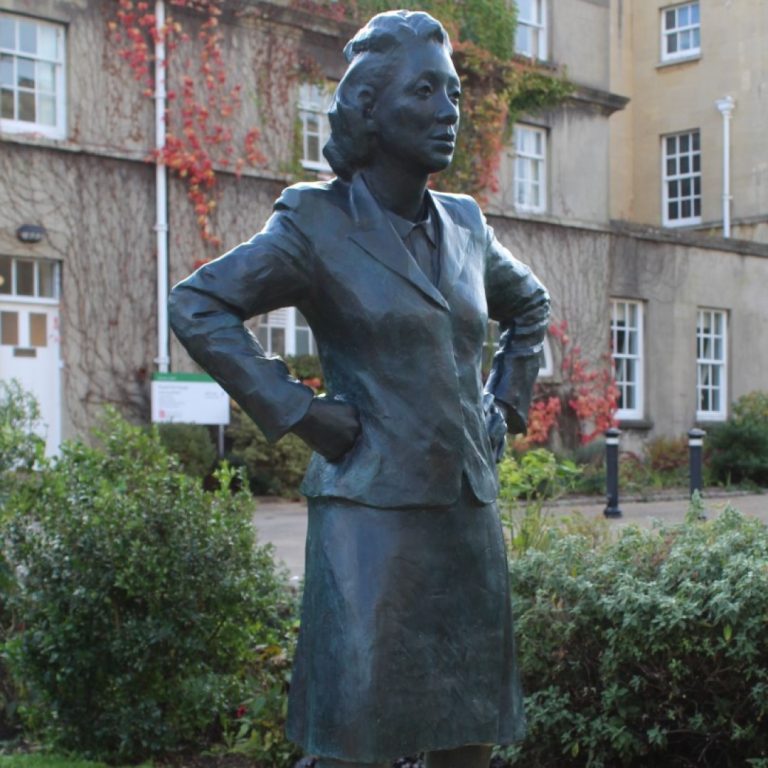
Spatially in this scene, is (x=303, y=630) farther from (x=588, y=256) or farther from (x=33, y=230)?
(x=588, y=256)

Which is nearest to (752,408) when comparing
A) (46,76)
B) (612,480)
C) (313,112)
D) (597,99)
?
(597,99)

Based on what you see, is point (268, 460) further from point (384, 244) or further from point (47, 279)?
point (384, 244)

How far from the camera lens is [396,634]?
122 inches

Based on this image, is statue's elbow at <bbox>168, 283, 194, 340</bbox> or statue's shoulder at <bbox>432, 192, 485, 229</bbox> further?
statue's shoulder at <bbox>432, 192, 485, 229</bbox>

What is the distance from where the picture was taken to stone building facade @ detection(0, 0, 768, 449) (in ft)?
51.4

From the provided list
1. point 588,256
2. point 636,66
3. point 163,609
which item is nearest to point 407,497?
point 163,609

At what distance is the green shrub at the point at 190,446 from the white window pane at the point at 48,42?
15.8ft

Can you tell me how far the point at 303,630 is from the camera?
3258mm

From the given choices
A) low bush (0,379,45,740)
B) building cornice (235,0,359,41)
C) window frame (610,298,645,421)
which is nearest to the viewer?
low bush (0,379,45,740)

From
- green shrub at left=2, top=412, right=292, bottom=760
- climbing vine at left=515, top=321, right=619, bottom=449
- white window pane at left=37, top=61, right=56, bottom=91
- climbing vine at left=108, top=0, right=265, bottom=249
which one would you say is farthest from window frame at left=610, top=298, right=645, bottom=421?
green shrub at left=2, top=412, right=292, bottom=760

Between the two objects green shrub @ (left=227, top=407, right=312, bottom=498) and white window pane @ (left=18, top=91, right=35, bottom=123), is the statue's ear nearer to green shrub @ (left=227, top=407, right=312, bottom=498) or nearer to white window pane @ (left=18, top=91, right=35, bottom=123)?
green shrub @ (left=227, top=407, right=312, bottom=498)

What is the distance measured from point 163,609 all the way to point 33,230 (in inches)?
421

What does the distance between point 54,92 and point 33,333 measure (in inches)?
120

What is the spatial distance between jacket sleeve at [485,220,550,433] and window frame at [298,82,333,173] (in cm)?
1457
